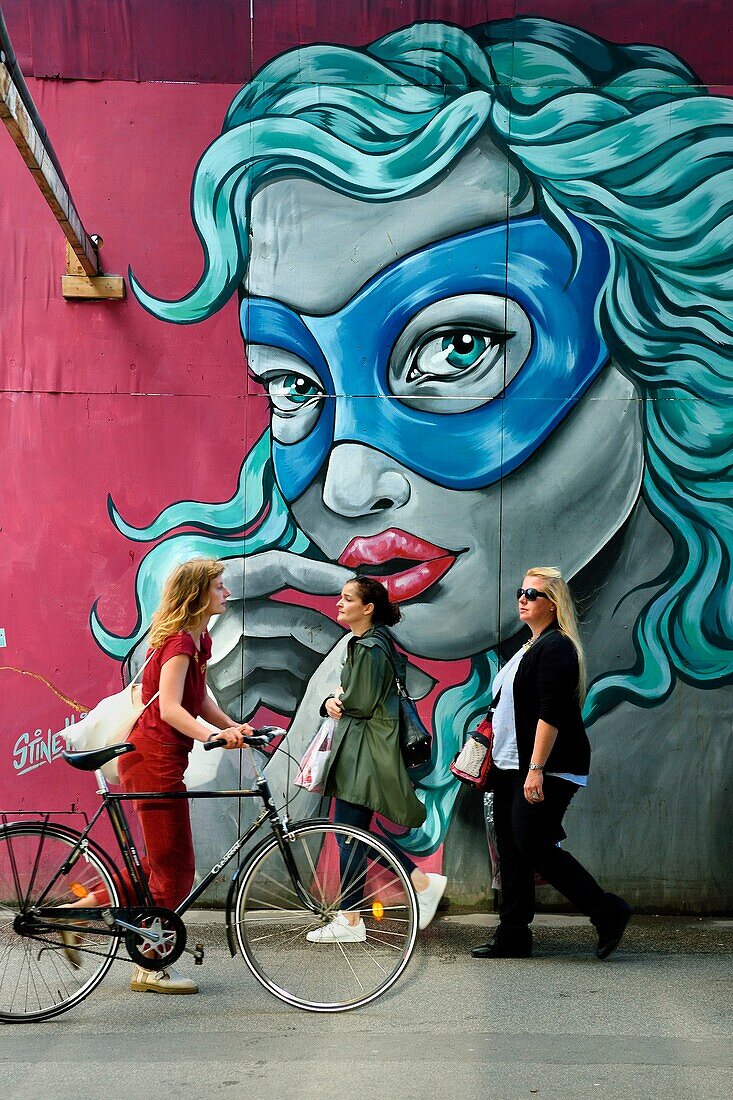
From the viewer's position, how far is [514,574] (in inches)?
248

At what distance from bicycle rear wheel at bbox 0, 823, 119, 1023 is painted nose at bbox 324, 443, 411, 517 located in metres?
2.56

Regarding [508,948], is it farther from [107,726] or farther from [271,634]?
[107,726]

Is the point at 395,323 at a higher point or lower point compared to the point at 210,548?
higher

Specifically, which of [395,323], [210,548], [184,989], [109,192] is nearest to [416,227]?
[395,323]

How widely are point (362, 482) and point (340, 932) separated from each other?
265cm

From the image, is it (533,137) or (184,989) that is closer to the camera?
(184,989)

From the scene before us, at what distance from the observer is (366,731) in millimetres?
5574

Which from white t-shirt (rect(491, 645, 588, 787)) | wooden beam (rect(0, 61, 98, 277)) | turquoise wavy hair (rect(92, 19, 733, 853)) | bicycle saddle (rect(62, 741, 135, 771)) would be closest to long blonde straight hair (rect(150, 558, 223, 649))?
bicycle saddle (rect(62, 741, 135, 771))

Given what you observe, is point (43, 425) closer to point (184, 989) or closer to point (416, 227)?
point (416, 227)

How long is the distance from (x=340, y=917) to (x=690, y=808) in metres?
2.61

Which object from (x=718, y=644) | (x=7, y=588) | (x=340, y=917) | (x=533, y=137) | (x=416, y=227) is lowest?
(x=340, y=917)

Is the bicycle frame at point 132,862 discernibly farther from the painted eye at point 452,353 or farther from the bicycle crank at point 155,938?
the painted eye at point 452,353

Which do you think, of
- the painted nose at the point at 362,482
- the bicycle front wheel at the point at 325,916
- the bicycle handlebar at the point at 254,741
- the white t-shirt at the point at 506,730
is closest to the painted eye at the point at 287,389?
the painted nose at the point at 362,482

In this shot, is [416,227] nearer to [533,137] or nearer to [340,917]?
[533,137]
